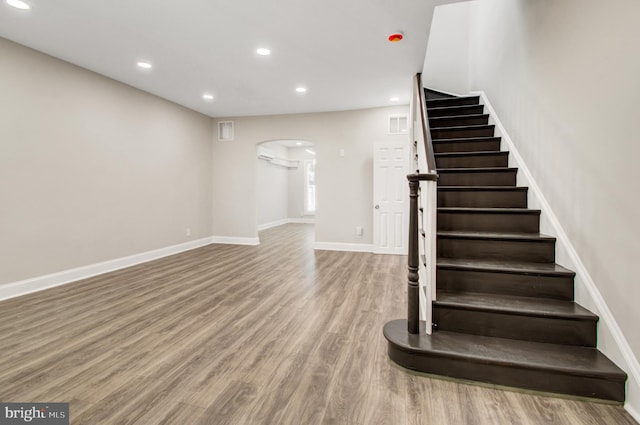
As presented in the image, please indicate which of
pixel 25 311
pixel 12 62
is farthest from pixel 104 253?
pixel 12 62

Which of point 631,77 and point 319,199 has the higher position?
point 631,77

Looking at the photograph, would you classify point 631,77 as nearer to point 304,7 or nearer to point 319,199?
point 304,7

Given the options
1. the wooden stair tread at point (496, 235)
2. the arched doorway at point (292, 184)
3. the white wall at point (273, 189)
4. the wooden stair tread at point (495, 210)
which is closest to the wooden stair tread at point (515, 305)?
the wooden stair tread at point (496, 235)

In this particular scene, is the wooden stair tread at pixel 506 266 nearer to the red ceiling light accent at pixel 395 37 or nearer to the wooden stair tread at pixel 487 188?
the wooden stair tread at pixel 487 188

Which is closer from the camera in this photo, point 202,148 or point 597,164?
point 597,164

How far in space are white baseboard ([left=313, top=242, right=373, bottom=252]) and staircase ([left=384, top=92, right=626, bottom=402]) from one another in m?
2.90

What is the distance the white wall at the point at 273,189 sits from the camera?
8906 millimetres

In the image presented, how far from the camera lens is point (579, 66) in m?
2.03

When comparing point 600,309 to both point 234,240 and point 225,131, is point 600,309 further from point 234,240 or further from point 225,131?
point 225,131

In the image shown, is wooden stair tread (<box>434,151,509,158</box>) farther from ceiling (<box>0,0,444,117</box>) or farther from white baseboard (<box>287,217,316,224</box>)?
white baseboard (<box>287,217,316,224</box>)

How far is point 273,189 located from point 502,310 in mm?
8390

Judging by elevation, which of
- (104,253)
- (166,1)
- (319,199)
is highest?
(166,1)

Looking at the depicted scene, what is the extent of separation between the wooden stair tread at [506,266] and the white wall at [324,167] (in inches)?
133

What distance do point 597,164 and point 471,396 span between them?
1.63 meters
